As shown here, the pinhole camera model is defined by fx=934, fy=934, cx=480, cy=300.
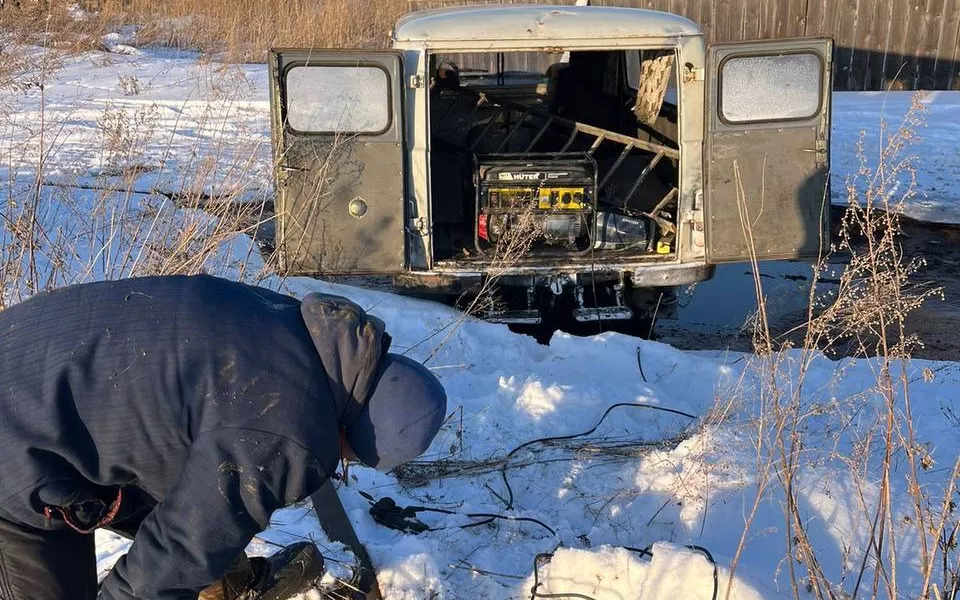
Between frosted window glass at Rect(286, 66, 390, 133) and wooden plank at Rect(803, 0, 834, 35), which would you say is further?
wooden plank at Rect(803, 0, 834, 35)

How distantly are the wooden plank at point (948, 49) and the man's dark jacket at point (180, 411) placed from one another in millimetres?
15417

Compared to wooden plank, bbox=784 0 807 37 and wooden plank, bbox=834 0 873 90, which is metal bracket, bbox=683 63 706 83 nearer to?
wooden plank, bbox=784 0 807 37

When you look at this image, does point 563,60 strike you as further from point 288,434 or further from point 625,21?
point 288,434

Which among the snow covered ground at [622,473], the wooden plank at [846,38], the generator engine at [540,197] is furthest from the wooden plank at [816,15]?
the snow covered ground at [622,473]

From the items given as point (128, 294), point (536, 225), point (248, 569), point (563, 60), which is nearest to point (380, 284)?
point (536, 225)

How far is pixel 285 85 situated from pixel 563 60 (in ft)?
12.4

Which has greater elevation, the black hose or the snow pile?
the snow pile

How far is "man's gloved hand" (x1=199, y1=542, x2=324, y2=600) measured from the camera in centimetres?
299

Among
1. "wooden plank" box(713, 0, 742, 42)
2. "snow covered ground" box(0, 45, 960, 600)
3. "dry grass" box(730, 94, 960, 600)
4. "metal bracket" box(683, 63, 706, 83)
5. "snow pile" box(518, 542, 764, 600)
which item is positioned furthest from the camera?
"wooden plank" box(713, 0, 742, 42)

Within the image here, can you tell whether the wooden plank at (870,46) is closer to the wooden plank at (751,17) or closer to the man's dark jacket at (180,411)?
the wooden plank at (751,17)

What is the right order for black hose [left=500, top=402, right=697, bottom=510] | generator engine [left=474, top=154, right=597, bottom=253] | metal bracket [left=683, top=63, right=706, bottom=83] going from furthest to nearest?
generator engine [left=474, top=154, right=597, bottom=253] → metal bracket [left=683, top=63, right=706, bottom=83] → black hose [left=500, top=402, right=697, bottom=510]

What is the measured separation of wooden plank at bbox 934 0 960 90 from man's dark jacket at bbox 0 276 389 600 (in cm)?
1542

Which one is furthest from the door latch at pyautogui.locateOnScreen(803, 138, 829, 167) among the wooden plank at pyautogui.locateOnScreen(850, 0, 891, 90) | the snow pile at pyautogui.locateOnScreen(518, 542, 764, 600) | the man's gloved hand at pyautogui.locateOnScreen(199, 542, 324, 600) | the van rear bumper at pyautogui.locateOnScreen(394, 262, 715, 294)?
the wooden plank at pyautogui.locateOnScreen(850, 0, 891, 90)

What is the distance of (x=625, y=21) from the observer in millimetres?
5641
